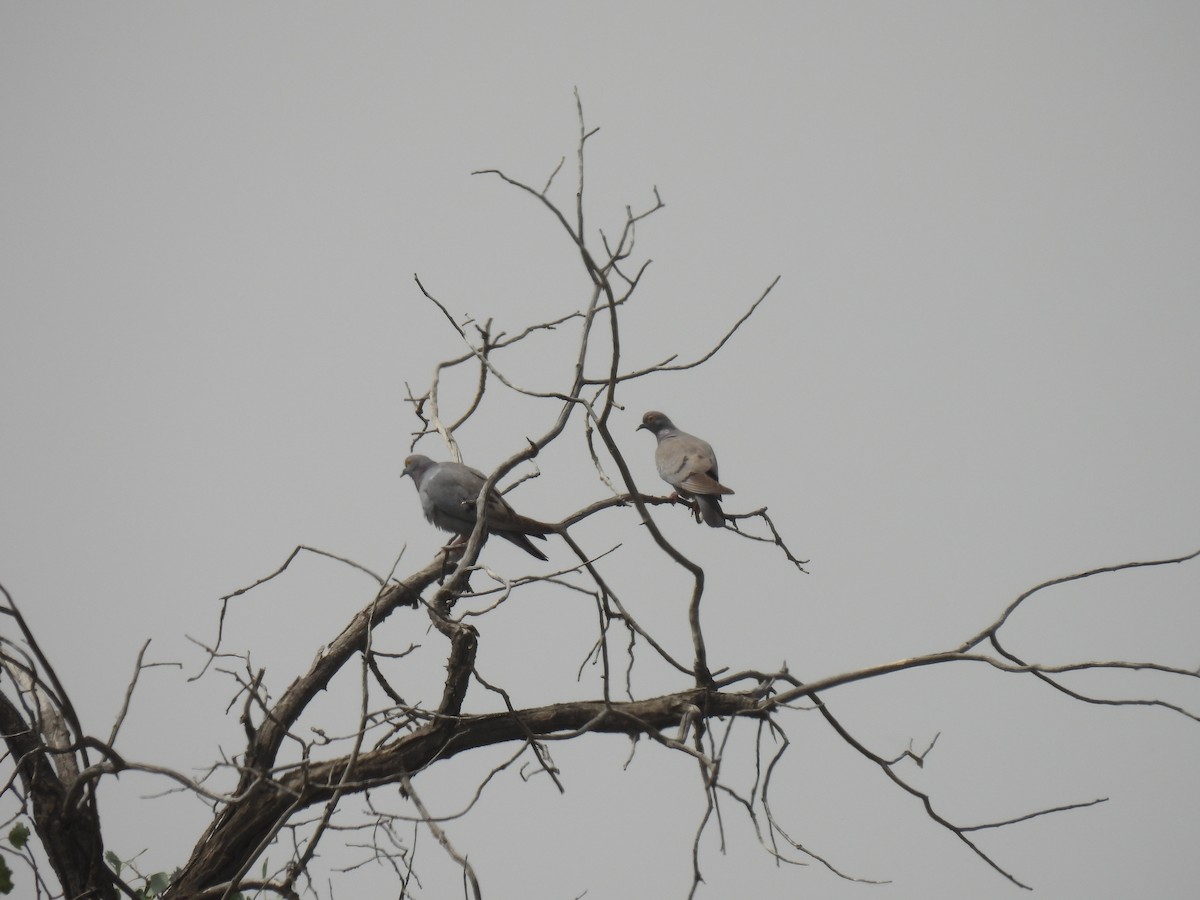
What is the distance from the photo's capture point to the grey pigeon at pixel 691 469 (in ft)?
15.2

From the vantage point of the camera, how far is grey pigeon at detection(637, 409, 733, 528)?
464 cm

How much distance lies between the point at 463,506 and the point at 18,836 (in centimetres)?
196

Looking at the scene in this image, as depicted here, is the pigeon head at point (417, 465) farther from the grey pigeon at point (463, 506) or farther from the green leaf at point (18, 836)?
the green leaf at point (18, 836)

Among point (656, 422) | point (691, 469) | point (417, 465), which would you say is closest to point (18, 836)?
point (417, 465)

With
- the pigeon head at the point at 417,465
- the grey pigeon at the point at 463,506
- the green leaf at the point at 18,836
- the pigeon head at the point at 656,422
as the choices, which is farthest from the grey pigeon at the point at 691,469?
the green leaf at the point at 18,836

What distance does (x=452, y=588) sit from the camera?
10.4 ft

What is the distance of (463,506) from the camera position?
4234 millimetres

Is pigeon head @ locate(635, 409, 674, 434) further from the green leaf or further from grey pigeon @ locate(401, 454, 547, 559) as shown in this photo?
the green leaf

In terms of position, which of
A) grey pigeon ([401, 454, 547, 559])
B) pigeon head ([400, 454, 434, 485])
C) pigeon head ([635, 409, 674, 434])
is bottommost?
grey pigeon ([401, 454, 547, 559])

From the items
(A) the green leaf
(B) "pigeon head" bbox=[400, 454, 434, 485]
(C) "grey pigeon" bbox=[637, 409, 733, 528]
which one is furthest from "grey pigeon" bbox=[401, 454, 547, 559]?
(A) the green leaf

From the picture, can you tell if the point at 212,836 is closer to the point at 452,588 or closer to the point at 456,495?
the point at 452,588

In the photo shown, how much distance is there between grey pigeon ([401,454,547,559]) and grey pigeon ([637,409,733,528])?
86cm

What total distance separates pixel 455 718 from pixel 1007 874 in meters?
1.49

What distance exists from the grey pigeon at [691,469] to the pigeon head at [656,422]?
0.5 inches
